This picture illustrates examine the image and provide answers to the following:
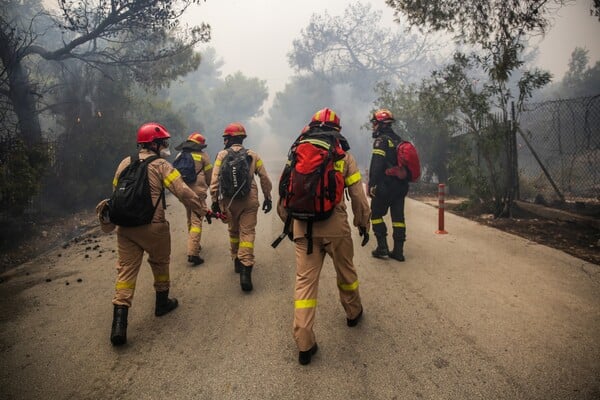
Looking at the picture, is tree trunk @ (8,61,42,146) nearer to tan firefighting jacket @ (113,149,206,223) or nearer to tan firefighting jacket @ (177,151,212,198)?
tan firefighting jacket @ (177,151,212,198)

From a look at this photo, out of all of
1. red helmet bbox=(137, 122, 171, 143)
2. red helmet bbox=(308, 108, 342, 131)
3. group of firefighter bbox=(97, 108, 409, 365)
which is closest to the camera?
group of firefighter bbox=(97, 108, 409, 365)

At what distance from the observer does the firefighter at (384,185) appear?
4840 millimetres

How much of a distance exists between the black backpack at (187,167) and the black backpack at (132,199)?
222 centimetres

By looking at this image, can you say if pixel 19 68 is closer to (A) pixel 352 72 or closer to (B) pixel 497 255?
(B) pixel 497 255

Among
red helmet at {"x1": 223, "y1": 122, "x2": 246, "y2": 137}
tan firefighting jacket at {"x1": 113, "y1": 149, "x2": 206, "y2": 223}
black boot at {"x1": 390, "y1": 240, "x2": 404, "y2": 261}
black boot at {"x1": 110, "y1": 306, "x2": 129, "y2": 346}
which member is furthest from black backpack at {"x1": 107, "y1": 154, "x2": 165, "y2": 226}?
black boot at {"x1": 390, "y1": 240, "x2": 404, "y2": 261}

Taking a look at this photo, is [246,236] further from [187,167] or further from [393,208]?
[393,208]

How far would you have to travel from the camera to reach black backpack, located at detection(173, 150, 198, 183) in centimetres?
546

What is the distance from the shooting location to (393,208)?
5047 mm

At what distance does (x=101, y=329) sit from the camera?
3.40 m

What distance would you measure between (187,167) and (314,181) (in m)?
3.37

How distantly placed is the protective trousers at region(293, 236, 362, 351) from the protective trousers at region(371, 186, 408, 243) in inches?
79.9

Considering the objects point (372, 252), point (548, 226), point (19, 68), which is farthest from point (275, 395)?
point (19, 68)

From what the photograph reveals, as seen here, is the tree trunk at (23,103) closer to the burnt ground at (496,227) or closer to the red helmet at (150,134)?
the burnt ground at (496,227)

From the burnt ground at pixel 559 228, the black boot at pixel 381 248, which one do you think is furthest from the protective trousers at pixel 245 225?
the burnt ground at pixel 559 228
